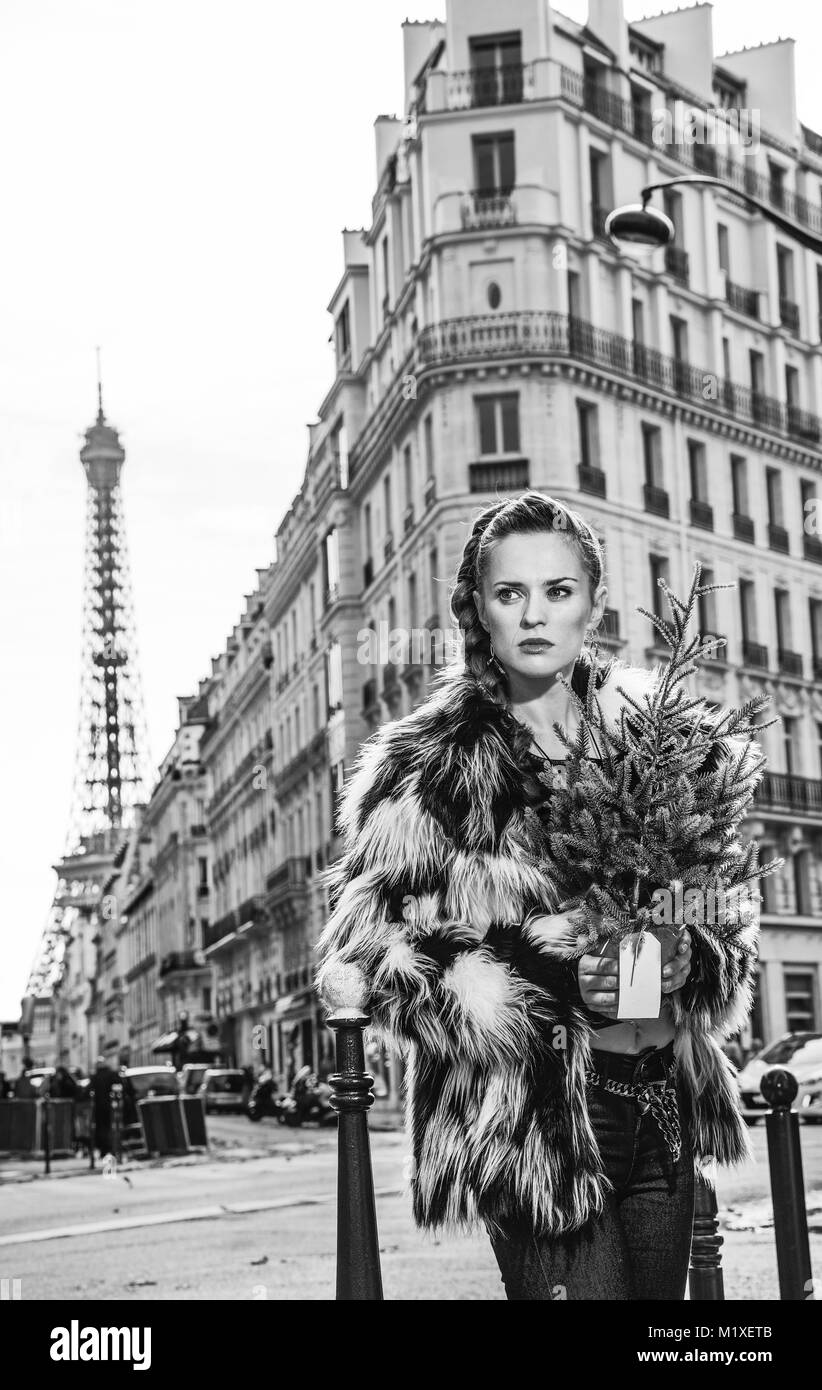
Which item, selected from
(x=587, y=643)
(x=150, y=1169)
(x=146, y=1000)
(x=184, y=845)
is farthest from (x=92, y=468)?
(x=587, y=643)

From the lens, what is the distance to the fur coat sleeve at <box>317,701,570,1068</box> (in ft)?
9.95

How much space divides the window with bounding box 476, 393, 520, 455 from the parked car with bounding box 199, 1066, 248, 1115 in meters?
18.8

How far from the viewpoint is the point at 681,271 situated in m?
46.4

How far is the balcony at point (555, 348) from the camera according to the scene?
4225 centimetres

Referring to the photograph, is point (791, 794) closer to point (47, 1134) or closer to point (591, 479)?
point (591, 479)

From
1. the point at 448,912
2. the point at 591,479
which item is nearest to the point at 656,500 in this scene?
the point at 591,479

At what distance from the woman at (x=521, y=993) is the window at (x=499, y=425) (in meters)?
39.5

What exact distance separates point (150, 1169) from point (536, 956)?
70.2ft

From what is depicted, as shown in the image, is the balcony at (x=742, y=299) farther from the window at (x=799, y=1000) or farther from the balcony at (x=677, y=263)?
the window at (x=799, y=1000)

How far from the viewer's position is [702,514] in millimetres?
45562

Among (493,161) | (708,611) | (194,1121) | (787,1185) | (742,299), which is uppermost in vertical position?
(493,161)

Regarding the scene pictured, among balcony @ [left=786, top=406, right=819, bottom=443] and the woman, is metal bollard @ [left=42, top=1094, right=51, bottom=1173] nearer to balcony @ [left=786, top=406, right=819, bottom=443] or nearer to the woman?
the woman

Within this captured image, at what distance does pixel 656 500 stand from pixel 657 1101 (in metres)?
41.8

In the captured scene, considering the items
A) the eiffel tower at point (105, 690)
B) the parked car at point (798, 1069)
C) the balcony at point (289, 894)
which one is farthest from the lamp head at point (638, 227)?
the eiffel tower at point (105, 690)
